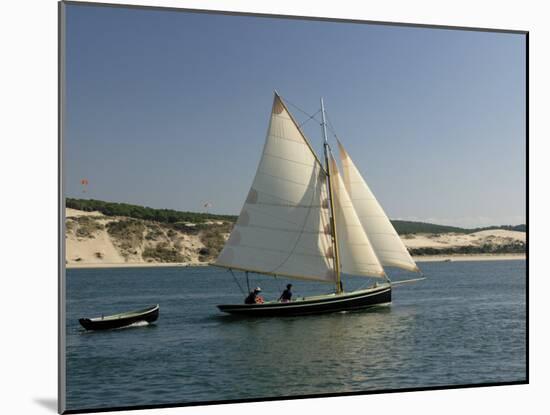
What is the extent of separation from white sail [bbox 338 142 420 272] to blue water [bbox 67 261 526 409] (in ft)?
4.04

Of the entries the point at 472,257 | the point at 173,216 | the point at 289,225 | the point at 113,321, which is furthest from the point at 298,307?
the point at 113,321

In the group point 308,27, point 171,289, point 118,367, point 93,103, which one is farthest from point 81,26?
point 171,289

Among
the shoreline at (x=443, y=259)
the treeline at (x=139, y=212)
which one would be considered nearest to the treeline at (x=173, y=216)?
the treeline at (x=139, y=212)

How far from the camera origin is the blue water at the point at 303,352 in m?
12.5

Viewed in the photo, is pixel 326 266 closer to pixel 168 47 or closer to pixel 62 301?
pixel 168 47

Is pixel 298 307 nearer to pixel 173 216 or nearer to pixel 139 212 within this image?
pixel 173 216

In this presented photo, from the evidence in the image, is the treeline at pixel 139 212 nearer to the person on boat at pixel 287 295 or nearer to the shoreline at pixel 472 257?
the person on boat at pixel 287 295

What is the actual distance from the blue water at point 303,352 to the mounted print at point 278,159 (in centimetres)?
5

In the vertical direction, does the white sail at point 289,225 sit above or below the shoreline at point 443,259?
above

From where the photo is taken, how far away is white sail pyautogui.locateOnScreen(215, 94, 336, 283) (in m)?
17.8

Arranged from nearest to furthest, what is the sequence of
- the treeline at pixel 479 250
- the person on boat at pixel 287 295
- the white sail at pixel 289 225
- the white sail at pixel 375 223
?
1. the treeline at pixel 479 250
2. the white sail at pixel 375 223
3. the white sail at pixel 289 225
4. the person on boat at pixel 287 295

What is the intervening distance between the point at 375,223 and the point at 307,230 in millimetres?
1371

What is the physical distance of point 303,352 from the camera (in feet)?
48.1

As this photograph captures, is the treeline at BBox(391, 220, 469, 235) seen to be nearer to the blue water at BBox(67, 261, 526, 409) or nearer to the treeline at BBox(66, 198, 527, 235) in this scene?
the treeline at BBox(66, 198, 527, 235)
